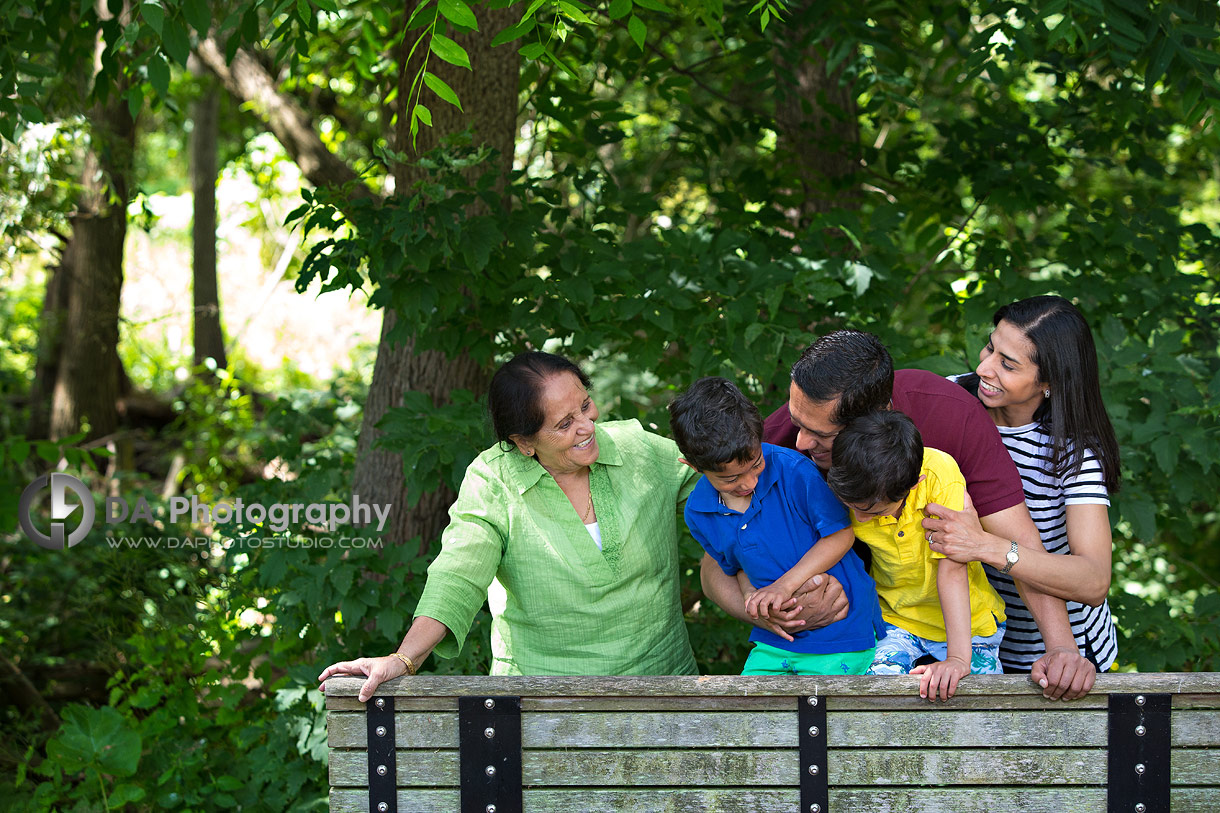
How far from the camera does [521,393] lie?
2.40 m

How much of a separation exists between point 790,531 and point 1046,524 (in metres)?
0.62

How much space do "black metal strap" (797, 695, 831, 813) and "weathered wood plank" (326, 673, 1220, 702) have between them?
4cm

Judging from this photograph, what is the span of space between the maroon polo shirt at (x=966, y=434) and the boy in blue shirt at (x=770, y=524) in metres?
0.28

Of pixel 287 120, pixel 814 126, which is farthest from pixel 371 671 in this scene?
pixel 287 120

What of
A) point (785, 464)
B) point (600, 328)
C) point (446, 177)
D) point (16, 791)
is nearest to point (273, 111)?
point (446, 177)

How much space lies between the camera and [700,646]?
363 cm

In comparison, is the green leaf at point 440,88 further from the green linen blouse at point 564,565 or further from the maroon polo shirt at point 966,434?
the maroon polo shirt at point 966,434

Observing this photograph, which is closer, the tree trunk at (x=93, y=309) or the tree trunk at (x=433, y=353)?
the tree trunk at (x=433, y=353)

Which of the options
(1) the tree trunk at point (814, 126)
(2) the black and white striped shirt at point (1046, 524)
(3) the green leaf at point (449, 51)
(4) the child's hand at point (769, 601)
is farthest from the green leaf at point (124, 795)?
(1) the tree trunk at point (814, 126)

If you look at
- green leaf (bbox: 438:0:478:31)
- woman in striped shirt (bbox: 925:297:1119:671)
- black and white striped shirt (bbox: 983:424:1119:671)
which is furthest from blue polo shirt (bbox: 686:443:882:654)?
green leaf (bbox: 438:0:478:31)

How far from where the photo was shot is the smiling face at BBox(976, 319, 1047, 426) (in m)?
2.32

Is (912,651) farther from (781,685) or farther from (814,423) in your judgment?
(814,423)

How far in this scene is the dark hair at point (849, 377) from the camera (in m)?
2.25

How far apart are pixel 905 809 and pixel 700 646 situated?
1496 millimetres
